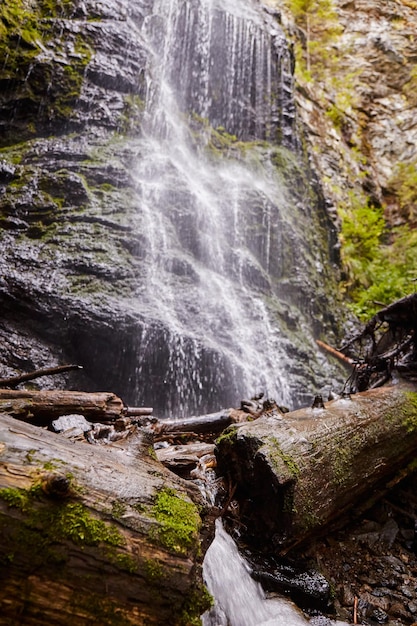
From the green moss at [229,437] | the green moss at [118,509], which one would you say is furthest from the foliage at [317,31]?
the green moss at [118,509]

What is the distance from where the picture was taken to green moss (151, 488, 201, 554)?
1400mm

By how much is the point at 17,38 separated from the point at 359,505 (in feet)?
33.3

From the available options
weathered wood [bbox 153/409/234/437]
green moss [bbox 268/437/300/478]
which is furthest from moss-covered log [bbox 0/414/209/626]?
weathered wood [bbox 153/409/234/437]

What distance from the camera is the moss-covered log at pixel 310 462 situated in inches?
88.9

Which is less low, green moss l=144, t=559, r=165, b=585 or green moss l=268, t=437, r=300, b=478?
green moss l=144, t=559, r=165, b=585

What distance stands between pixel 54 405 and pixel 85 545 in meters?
1.90

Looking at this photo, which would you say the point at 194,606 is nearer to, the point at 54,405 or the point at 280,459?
the point at 280,459

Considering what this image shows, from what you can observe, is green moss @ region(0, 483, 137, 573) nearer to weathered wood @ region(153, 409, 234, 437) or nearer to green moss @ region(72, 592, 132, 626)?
green moss @ region(72, 592, 132, 626)

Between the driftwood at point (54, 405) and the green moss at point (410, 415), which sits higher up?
the green moss at point (410, 415)

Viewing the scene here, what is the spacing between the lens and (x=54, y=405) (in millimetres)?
2996

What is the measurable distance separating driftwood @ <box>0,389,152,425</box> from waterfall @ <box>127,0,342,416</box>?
8.84 ft

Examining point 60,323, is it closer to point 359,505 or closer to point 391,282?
point 359,505

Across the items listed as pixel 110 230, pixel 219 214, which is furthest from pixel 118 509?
pixel 219 214

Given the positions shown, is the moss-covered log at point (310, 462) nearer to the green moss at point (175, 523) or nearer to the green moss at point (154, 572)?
the green moss at point (175, 523)
